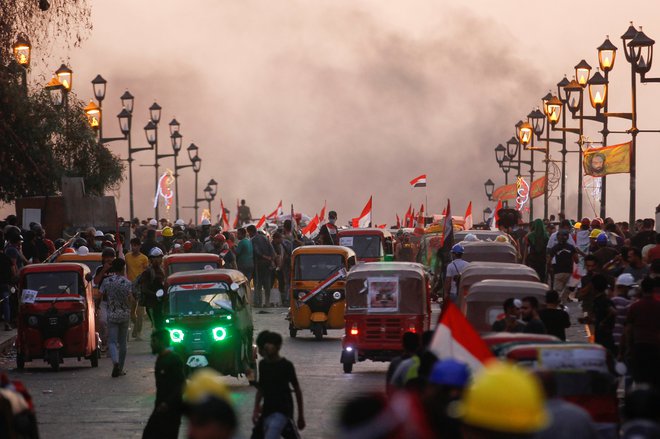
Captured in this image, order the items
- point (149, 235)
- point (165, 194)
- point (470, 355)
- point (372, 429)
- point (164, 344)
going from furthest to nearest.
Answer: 1. point (165, 194)
2. point (149, 235)
3. point (164, 344)
4. point (470, 355)
5. point (372, 429)

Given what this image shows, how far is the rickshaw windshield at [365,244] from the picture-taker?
1479 inches

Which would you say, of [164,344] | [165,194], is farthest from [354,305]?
[165,194]

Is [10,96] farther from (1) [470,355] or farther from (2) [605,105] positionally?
(1) [470,355]

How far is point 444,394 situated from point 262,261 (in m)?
29.5

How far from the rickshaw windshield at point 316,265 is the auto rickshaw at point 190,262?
1675 millimetres

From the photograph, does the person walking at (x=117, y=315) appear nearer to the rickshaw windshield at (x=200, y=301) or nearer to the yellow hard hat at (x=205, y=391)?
the rickshaw windshield at (x=200, y=301)

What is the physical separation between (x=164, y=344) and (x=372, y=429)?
436 inches

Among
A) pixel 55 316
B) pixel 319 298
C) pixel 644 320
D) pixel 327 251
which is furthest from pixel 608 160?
pixel 644 320

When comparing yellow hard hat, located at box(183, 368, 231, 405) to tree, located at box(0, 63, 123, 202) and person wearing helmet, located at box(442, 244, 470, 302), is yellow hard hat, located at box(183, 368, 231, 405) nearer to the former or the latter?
person wearing helmet, located at box(442, 244, 470, 302)

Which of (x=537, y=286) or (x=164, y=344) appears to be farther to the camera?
(x=537, y=286)

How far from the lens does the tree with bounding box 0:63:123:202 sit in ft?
124

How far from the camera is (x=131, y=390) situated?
70.9 feet

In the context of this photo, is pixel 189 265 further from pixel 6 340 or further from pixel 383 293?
pixel 383 293

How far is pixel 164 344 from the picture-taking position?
17688 millimetres
